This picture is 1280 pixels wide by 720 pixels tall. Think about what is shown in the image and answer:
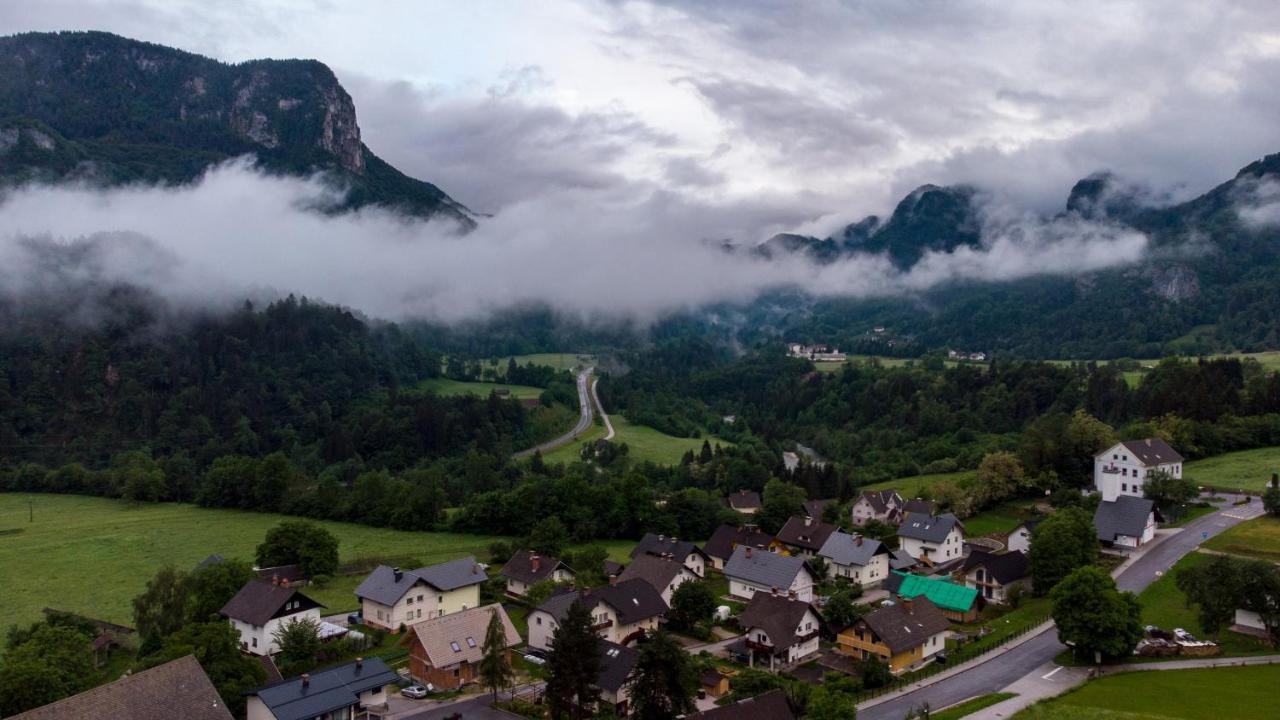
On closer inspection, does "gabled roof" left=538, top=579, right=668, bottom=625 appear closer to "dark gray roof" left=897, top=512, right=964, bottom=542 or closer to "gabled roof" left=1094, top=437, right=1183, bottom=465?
"dark gray roof" left=897, top=512, right=964, bottom=542

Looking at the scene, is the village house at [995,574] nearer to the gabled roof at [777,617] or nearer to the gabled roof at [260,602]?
the gabled roof at [777,617]

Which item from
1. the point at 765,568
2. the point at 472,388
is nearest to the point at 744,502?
the point at 765,568

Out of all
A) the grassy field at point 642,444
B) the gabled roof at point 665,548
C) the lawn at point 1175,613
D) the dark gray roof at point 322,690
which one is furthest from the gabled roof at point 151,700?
the grassy field at point 642,444

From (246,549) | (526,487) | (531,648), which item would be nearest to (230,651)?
(531,648)

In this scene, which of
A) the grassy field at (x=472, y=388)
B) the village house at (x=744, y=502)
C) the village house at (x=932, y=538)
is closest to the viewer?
the village house at (x=932, y=538)

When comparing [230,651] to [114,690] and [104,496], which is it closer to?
[114,690]
